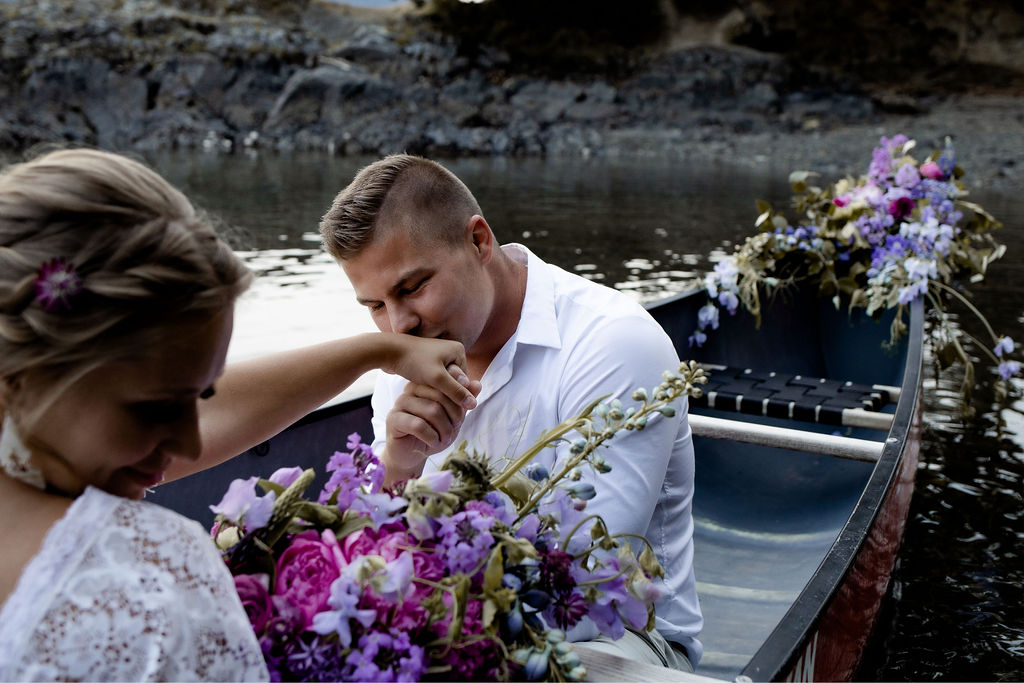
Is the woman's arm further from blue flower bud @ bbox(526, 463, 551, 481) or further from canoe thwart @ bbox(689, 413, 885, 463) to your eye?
canoe thwart @ bbox(689, 413, 885, 463)

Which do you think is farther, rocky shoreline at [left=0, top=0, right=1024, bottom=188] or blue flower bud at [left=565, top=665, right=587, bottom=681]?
rocky shoreline at [left=0, top=0, right=1024, bottom=188]

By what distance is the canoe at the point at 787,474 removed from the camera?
2785 mm

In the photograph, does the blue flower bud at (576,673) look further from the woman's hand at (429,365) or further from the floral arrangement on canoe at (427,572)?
the woman's hand at (429,365)

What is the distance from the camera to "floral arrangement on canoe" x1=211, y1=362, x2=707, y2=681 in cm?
128

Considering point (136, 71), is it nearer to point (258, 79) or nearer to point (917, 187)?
point (258, 79)

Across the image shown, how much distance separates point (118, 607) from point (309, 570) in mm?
329

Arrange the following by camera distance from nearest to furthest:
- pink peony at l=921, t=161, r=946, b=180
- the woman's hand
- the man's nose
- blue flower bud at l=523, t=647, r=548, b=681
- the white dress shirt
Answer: blue flower bud at l=523, t=647, r=548, b=681
the woman's hand
the white dress shirt
the man's nose
pink peony at l=921, t=161, r=946, b=180

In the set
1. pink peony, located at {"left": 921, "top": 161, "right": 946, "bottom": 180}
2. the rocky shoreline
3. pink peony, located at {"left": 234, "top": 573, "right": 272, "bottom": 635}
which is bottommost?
the rocky shoreline

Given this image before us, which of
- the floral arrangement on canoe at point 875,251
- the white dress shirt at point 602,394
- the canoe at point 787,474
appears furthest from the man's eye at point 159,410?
the floral arrangement on canoe at point 875,251

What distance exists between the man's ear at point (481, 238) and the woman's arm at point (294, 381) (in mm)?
613

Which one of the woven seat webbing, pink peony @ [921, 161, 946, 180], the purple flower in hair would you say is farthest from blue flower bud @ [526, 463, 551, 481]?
pink peony @ [921, 161, 946, 180]

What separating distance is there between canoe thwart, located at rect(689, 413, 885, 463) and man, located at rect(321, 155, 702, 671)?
1.56 m

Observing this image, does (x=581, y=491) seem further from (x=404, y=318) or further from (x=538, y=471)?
(x=404, y=318)

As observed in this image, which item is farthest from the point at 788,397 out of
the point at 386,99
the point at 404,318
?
the point at 386,99
